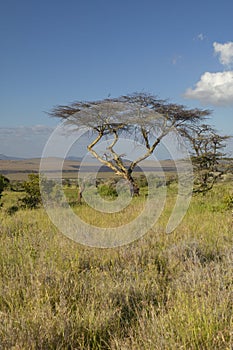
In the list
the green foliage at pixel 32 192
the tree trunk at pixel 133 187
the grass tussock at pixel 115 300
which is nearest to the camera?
the grass tussock at pixel 115 300

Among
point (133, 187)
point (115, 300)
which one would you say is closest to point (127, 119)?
point (133, 187)

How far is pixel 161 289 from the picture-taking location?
10.3 feet

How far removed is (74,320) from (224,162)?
15.1 meters

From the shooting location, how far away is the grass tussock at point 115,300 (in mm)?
2066

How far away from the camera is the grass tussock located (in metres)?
2.07

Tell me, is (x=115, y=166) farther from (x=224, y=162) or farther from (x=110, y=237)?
(x=110, y=237)

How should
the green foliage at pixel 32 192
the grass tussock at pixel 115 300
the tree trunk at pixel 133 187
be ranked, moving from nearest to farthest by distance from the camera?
the grass tussock at pixel 115 300 → the green foliage at pixel 32 192 → the tree trunk at pixel 133 187

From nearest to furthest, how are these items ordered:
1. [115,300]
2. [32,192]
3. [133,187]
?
1. [115,300]
2. [32,192]
3. [133,187]

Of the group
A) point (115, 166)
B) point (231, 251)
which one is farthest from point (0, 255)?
point (115, 166)

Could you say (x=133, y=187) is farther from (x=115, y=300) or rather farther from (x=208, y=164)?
(x=115, y=300)

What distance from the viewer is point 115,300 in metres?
2.69

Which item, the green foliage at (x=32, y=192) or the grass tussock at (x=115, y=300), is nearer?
the grass tussock at (x=115, y=300)

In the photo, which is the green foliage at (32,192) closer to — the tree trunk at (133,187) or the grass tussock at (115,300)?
the tree trunk at (133,187)

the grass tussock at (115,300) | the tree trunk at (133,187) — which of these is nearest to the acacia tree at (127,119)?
the tree trunk at (133,187)
